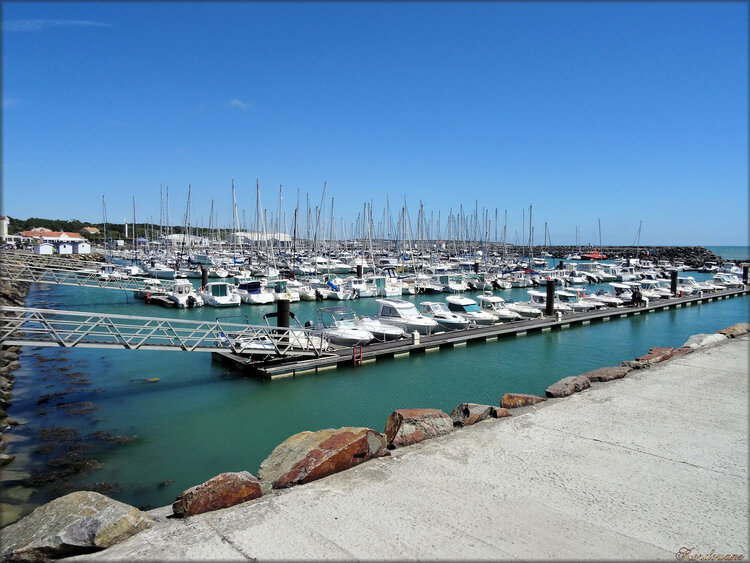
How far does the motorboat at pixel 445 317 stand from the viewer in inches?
1238

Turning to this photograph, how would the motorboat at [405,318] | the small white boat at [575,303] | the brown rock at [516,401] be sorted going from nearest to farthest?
the brown rock at [516,401], the motorboat at [405,318], the small white boat at [575,303]

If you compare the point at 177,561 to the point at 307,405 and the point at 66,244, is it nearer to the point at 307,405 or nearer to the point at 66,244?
the point at 307,405

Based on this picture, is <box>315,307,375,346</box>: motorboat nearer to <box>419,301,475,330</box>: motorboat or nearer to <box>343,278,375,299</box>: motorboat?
<box>419,301,475,330</box>: motorboat

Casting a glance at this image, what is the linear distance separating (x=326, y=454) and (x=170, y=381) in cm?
1493

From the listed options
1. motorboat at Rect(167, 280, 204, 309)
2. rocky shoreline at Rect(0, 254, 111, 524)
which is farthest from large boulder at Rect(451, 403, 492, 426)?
motorboat at Rect(167, 280, 204, 309)

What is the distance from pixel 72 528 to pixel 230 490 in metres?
2.04

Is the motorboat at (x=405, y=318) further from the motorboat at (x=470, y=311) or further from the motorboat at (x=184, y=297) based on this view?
the motorboat at (x=184, y=297)

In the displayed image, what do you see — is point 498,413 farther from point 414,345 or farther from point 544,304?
point 544,304

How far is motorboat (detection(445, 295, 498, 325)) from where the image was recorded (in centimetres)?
3375

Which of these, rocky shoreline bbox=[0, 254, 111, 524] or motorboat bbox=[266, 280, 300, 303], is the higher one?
motorboat bbox=[266, 280, 300, 303]

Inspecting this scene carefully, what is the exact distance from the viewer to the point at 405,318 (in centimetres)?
3011

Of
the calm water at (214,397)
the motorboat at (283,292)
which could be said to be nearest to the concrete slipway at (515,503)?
the calm water at (214,397)

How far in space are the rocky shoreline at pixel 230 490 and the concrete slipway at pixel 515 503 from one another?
8.1 inches

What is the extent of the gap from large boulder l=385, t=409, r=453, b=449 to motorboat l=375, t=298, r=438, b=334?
60.4 feet
